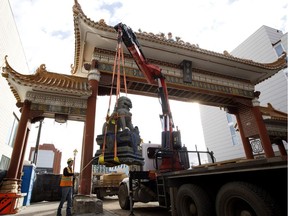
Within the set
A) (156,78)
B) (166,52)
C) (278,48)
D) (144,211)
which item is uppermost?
(278,48)

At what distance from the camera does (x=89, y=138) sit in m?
7.44

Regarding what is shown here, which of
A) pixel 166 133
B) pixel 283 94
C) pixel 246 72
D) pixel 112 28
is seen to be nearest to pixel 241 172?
pixel 166 133

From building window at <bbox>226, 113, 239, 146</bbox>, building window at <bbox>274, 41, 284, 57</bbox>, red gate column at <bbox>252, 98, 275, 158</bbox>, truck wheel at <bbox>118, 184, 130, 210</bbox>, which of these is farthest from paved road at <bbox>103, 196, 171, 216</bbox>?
building window at <bbox>274, 41, 284, 57</bbox>

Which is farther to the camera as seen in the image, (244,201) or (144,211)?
(144,211)

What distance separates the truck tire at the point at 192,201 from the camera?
3.70 metres

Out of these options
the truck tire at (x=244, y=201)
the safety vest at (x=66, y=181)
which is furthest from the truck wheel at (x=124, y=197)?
the truck tire at (x=244, y=201)

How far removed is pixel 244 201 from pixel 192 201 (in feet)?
4.76

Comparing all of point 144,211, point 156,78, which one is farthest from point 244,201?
point 156,78

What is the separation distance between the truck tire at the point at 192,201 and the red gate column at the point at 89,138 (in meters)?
3.21

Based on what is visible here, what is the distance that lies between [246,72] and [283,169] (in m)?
11.0

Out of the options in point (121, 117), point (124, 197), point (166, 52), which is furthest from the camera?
point (166, 52)

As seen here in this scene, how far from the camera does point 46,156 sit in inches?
2763

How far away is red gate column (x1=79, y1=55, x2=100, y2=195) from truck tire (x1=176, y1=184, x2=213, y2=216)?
3209 mm

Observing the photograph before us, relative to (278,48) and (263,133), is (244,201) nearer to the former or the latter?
(263,133)
